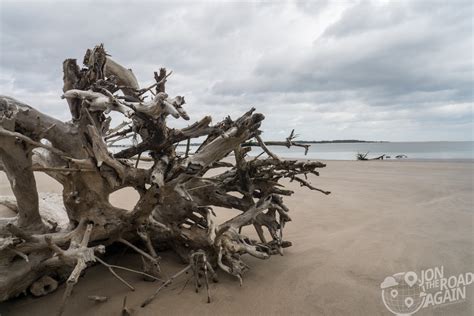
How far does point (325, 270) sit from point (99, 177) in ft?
8.69

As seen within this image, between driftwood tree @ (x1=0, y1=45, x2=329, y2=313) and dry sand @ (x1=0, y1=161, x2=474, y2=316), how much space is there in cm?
23

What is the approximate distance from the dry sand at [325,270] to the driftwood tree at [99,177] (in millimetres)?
232

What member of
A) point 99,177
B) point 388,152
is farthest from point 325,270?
point 388,152

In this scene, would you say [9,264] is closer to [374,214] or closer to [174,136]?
[174,136]

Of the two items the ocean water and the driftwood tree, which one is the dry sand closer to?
the driftwood tree

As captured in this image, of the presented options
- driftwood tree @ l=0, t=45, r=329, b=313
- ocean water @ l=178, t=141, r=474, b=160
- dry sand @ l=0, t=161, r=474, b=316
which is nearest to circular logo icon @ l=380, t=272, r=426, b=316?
dry sand @ l=0, t=161, r=474, b=316

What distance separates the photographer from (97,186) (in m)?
3.07

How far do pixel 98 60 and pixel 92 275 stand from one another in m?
2.24

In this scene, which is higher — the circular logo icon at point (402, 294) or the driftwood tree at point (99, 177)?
the driftwood tree at point (99, 177)

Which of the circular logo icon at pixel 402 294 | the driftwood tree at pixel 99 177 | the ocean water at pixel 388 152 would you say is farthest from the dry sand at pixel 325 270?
the ocean water at pixel 388 152

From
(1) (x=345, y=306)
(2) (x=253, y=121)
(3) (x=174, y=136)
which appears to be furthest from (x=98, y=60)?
(1) (x=345, y=306)

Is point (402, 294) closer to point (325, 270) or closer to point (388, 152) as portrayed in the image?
point (325, 270)

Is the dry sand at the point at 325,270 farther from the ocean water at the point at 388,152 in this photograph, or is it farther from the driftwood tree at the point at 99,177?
the ocean water at the point at 388,152

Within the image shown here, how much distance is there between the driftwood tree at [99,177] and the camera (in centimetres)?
263
